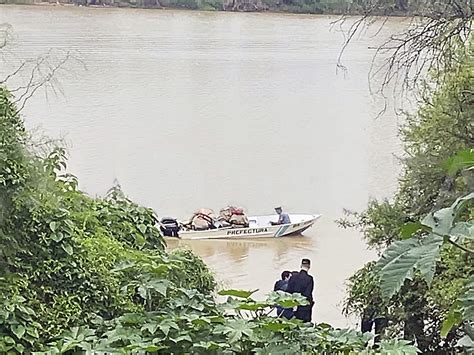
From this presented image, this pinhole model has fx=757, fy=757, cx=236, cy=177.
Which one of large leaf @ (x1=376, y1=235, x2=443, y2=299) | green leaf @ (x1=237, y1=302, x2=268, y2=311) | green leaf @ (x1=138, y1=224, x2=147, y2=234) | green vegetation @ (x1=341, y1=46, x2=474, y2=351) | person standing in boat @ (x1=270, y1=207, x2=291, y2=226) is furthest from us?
person standing in boat @ (x1=270, y1=207, x2=291, y2=226)

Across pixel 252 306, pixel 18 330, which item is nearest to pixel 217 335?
pixel 252 306

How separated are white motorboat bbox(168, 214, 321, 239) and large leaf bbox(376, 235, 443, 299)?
10290mm

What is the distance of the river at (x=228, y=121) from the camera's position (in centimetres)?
1141

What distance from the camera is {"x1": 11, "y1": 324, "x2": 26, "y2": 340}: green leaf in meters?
2.17

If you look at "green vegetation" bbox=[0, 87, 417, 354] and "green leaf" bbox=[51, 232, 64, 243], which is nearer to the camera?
"green vegetation" bbox=[0, 87, 417, 354]

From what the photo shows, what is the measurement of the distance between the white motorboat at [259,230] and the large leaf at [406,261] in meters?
10.3

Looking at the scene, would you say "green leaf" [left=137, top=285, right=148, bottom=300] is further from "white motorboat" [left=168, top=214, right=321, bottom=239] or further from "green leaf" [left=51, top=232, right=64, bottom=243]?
"white motorboat" [left=168, top=214, right=321, bottom=239]

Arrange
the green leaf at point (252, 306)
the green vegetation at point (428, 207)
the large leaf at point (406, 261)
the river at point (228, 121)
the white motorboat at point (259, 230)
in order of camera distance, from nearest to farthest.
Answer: the large leaf at point (406, 261), the green leaf at point (252, 306), the green vegetation at point (428, 207), the white motorboat at point (259, 230), the river at point (228, 121)

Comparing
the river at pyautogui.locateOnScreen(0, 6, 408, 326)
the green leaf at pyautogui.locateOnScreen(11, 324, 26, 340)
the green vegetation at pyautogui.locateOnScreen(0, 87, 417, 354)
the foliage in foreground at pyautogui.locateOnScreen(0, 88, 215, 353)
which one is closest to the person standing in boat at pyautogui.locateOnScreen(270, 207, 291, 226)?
the river at pyautogui.locateOnScreen(0, 6, 408, 326)

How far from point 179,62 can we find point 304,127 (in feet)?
19.8

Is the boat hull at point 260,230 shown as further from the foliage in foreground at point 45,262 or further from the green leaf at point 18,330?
the green leaf at point 18,330

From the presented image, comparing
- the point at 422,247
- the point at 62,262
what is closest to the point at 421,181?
the point at 62,262

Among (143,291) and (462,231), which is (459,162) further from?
(143,291)

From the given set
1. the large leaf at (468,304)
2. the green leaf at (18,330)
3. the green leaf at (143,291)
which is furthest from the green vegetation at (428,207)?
the large leaf at (468,304)
